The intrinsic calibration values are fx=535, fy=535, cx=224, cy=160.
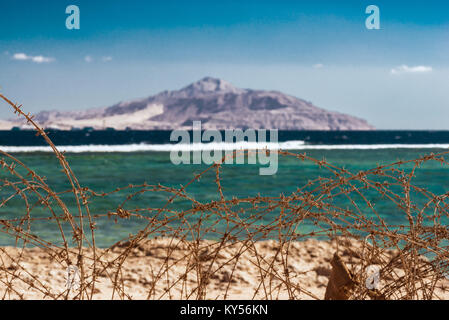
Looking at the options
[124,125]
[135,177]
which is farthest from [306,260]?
[124,125]


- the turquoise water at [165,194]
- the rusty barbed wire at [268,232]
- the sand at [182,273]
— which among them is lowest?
the sand at [182,273]

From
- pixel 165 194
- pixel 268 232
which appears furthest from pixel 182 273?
pixel 165 194

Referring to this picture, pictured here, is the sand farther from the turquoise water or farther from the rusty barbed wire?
the turquoise water

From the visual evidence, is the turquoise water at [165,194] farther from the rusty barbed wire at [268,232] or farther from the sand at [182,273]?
the rusty barbed wire at [268,232]

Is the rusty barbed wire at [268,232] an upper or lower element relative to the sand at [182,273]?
upper

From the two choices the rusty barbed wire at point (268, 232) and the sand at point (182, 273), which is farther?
the sand at point (182, 273)

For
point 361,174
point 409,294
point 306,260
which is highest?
point 361,174

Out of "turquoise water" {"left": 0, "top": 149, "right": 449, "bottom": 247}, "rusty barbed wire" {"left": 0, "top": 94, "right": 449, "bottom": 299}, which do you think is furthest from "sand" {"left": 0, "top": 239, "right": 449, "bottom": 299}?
"turquoise water" {"left": 0, "top": 149, "right": 449, "bottom": 247}

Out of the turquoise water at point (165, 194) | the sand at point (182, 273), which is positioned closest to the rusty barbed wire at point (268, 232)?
the sand at point (182, 273)

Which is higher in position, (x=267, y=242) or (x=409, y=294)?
(x=409, y=294)

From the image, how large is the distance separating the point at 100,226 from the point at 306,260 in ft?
13.9

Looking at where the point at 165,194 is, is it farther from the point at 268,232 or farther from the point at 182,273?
the point at 268,232

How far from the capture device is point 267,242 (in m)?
8.88
